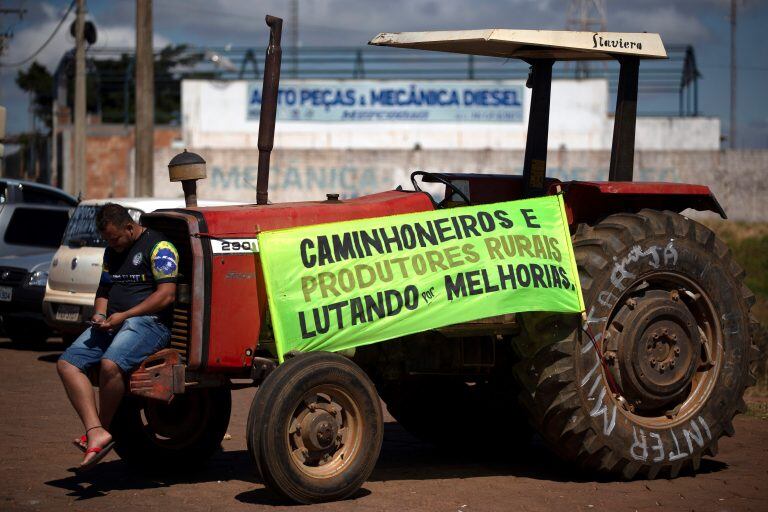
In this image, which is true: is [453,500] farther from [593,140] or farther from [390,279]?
[593,140]

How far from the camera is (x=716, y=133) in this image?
4041 centimetres

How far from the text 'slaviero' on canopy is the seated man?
0.79 metres

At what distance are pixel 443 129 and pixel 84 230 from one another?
2762 cm

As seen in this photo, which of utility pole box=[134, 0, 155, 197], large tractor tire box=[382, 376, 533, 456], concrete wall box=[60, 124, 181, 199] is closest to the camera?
large tractor tire box=[382, 376, 533, 456]

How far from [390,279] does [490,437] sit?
2.23m

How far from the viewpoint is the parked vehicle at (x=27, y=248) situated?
51.1ft

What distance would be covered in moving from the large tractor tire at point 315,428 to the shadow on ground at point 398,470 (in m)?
0.25

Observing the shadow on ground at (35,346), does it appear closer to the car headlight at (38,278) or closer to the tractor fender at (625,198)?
the car headlight at (38,278)

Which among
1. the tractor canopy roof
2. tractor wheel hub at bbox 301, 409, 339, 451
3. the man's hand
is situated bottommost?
tractor wheel hub at bbox 301, 409, 339, 451

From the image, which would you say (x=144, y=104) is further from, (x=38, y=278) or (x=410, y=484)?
(x=410, y=484)

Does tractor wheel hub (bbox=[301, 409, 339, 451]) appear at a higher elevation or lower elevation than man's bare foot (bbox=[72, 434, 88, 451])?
higher

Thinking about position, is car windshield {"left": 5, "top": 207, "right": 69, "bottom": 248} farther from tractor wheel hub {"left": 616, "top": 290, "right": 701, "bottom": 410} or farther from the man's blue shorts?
tractor wheel hub {"left": 616, "top": 290, "right": 701, "bottom": 410}

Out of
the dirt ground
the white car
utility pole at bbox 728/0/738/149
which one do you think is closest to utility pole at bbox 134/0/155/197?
the white car

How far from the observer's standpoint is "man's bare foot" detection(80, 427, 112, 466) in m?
6.57
